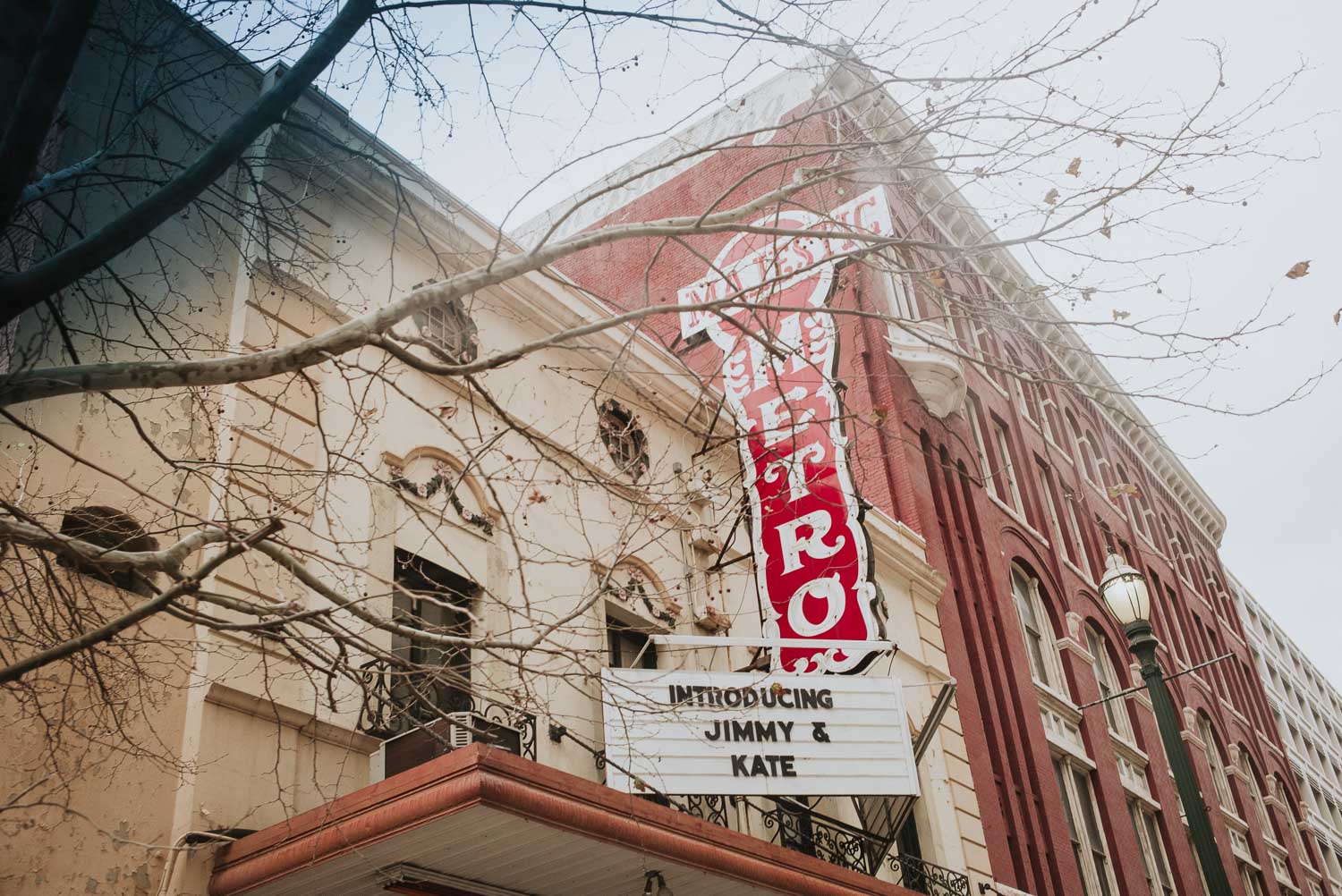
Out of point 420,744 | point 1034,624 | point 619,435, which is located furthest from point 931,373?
point 420,744

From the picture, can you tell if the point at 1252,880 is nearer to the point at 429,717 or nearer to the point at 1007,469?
the point at 1007,469

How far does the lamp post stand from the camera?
33.6 ft

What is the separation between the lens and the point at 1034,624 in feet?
77.6

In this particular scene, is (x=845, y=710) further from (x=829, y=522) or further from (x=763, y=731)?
(x=829, y=522)

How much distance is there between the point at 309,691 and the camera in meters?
9.21

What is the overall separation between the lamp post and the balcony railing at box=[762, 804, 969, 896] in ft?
11.8

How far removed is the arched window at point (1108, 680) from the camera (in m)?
24.8

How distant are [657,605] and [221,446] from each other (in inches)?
232

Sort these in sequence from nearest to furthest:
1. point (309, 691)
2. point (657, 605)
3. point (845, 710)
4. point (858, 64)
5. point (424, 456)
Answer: point (858, 64) < point (309, 691) < point (424, 456) < point (845, 710) < point (657, 605)

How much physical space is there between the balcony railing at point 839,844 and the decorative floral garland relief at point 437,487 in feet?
14.7

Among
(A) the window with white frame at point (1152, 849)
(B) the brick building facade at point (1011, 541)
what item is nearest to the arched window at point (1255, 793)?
(B) the brick building facade at point (1011, 541)

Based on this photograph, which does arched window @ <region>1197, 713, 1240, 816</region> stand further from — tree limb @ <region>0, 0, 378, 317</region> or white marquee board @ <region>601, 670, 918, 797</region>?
tree limb @ <region>0, 0, 378, 317</region>

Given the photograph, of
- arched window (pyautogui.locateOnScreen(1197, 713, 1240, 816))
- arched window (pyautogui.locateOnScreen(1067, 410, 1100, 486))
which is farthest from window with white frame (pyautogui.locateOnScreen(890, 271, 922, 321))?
arched window (pyautogui.locateOnScreen(1197, 713, 1240, 816))

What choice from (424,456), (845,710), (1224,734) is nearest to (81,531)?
(424,456)
